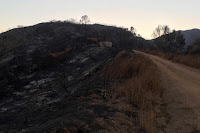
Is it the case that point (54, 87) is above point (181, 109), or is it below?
below

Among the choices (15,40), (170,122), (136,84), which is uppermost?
(15,40)

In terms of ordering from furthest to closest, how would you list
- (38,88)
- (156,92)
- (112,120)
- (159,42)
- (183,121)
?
1. (159,42)
2. (38,88)
3. (156,92)
4. (183,121)
5. (112,120)

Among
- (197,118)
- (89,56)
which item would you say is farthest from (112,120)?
(89,56)

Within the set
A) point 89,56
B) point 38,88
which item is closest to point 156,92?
point 38,88

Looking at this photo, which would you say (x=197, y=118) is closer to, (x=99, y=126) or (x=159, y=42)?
(x=99, y=126)

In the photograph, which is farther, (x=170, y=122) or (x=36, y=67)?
(x=36, y=67)

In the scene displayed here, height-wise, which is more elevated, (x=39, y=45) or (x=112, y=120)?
(x=39, y=45)

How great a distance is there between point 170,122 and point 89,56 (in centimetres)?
1429

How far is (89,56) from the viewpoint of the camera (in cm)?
1805

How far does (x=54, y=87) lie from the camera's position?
12.1 metres

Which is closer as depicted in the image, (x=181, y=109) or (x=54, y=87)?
(x=181, y=109)

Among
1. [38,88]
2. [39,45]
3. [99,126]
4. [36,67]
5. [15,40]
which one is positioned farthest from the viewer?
[15,40]

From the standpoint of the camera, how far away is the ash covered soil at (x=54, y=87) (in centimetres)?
390

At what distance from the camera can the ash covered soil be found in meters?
3.90
